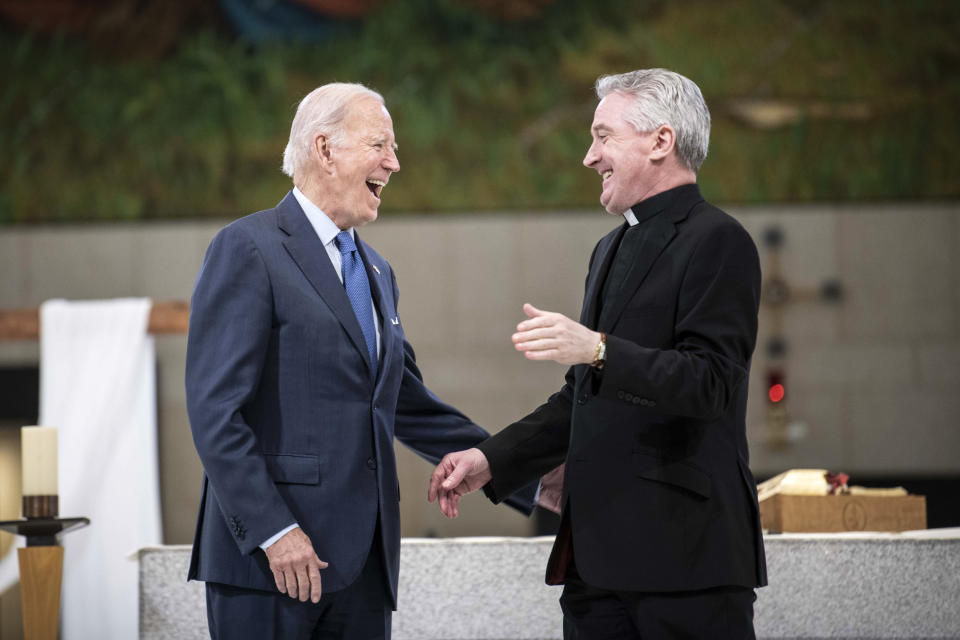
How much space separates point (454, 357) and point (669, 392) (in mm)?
3997

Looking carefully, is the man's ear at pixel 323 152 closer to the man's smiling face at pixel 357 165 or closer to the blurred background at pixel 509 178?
the man's smiling face at pixel 357 165

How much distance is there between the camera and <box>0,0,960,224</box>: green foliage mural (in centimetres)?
582

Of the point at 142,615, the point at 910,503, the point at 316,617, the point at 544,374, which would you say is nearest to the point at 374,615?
the point at 316,617

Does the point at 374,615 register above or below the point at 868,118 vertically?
below

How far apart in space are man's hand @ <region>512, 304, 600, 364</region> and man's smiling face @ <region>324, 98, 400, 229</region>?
22.6 inches

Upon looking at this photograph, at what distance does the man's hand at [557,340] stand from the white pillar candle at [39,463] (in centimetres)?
161

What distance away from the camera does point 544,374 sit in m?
5.74

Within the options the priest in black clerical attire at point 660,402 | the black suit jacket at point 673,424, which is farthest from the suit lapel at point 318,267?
the black suit jacket at point 673,424

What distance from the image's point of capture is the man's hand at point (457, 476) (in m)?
2.45

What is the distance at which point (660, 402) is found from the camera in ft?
6.18

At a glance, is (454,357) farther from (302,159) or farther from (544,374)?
(302,159)

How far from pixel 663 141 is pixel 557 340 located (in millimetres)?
593

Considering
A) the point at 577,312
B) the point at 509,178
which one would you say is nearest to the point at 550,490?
the point at 577,312

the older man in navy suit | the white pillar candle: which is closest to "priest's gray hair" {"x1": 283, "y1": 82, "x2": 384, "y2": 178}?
the older man in navy suit
